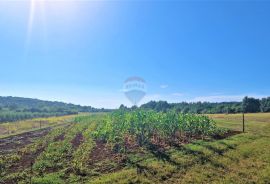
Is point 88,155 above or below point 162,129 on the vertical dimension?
below

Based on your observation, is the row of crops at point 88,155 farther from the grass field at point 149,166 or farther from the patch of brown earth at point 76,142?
the patch of brown earth at point 76,142

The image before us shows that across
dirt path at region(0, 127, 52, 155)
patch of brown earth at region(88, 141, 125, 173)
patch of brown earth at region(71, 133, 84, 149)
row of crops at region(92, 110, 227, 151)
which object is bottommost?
dirt path at region(0, 127, 52, 155)

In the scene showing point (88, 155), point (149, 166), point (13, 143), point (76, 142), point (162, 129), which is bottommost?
point (13, 143)

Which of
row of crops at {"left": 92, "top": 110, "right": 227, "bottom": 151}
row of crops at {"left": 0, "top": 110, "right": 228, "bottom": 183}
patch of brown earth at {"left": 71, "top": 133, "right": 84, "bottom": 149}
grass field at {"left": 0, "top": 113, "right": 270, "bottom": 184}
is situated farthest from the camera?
row of crops at {"left": 92, "top": 110, "right": 227, "bottom": 151}

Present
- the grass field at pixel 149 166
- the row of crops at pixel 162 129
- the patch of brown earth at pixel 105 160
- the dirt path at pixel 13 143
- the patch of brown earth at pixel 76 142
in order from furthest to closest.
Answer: the row of crops at pixel 162 129 → the dirt path at pixel 13 143 → the patch of brown earth at pixel 76 142 → the patch of brown earth at pixel 105 160 → the grass field at pixel 149 166

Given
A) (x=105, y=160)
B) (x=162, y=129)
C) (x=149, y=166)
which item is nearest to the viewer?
(x=149, y=166)

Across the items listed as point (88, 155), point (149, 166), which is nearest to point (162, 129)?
point (88, 155)

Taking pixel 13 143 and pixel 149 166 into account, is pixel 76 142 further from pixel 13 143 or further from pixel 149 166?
pixel 149 166

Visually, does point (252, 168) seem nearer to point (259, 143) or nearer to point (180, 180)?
point (180, 180)

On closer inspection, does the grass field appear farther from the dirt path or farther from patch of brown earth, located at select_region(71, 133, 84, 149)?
the dirt path

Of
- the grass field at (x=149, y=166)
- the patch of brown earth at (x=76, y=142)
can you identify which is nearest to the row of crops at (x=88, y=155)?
the grass field at (x=149, y=166)

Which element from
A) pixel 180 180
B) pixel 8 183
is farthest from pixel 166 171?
pixel 8 183

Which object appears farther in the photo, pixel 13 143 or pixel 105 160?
pixel 13 143

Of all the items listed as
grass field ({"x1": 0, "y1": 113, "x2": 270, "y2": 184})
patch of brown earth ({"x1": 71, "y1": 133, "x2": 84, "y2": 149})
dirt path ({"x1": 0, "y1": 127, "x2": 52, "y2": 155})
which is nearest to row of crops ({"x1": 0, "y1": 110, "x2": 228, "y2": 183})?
grass field ({"x1": 0, "y1": 113, "x2": 270, "y2": 184})
